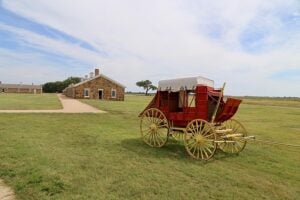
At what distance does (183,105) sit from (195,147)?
171 centimetres

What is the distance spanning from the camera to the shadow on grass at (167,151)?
30.1 feet

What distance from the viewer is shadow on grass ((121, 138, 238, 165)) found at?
9180 mm

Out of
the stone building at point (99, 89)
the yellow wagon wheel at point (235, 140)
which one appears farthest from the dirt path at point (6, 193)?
the stone building at point (99, 89)

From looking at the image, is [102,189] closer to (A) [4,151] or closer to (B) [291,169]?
(A) [4,151]

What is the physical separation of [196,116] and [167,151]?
159 centimetres

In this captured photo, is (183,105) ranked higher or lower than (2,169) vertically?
higher

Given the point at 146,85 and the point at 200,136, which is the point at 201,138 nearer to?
the point at 200,136

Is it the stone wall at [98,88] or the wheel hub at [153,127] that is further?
the stone wall at [98,88]

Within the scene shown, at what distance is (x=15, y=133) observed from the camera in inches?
477

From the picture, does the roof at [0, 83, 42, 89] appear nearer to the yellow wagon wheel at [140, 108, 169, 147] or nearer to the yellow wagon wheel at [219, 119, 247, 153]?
the yellow wagon wheel at [140, 108, 169, 147]

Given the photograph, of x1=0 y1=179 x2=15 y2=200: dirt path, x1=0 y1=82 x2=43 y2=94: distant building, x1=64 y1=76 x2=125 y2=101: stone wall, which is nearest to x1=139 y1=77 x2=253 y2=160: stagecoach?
x1=0 y1=179 x2=15 y2=200: dirt path

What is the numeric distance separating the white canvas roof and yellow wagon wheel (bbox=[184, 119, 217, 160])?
1.32 m

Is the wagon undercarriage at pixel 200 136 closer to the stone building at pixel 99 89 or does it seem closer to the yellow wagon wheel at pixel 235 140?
the yellow wagon wheel at pixel 235 140

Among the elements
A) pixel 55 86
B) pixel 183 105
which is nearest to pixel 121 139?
pixel 183 105
